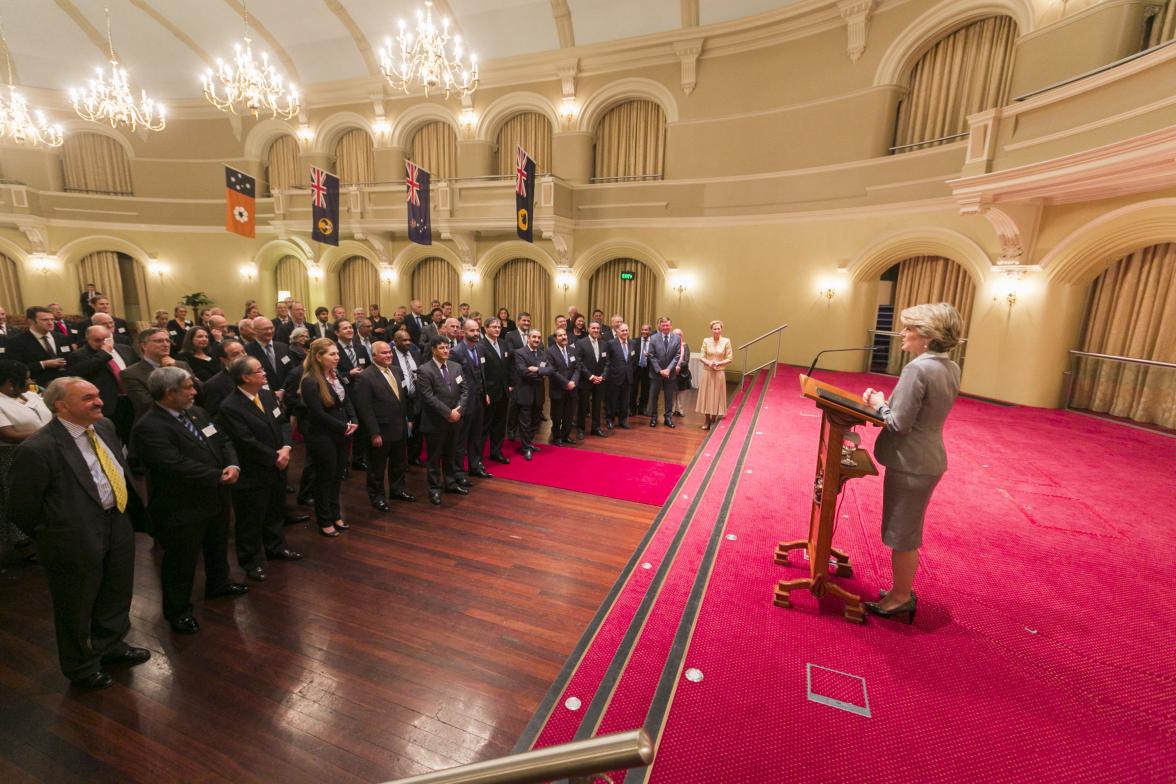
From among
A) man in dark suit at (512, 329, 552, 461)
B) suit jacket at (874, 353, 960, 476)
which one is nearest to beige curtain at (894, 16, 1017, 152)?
man in dark suit at (512, 329, 552, 461)

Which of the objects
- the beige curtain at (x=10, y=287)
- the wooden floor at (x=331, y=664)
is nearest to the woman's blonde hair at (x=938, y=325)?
the wooden floor at (x=331, y=664)

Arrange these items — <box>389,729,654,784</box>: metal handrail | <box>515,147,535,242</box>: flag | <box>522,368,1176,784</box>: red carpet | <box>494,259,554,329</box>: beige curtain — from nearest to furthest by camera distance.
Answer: <box>389,729,654,784</box>: metal handrail, <box>522,368,1176,784</box>: red carpet, <box>515,147,535,242</box>: flag, <box>494,259,554,329</box>: beige curtain

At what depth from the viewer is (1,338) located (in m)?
5.46

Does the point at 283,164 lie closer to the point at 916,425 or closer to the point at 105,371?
the point at 105,371

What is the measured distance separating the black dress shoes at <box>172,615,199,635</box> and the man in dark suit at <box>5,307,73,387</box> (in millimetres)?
3581

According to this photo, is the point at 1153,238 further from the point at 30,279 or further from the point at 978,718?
the point at 30,279

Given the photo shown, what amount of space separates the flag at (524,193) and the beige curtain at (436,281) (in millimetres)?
4170

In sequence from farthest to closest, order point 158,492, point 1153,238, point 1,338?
1. point 1153,238
2. point 1,338
3. point 158,492

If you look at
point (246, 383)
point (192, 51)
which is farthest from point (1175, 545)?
point (192, 51)

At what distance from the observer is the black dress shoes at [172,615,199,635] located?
9.26 feet

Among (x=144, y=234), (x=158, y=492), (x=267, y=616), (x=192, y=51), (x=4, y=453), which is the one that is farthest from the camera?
(x=144, y=234)

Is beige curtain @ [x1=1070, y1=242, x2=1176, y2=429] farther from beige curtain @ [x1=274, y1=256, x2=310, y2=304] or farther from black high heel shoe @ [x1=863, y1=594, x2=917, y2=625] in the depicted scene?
A: beige curtain @ [x1=274, y1=256, x2=310, y2=304]

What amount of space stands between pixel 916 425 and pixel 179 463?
147 inches

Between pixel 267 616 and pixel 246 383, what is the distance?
1.41 metres
